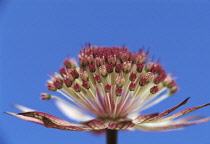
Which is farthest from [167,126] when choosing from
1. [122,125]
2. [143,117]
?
[122,125]

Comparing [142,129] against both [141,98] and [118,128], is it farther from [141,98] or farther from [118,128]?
[118,128]

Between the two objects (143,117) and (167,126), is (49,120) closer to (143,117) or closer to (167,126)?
(143,117)

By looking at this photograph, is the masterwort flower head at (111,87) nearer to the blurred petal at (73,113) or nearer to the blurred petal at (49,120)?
the blurred petal at (49,120)

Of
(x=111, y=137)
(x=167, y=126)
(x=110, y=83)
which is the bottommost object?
(x=111, y=137)

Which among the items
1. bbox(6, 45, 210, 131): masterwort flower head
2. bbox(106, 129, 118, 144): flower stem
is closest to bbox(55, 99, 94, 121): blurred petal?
bbox(6, 45, 210, 131): masterwort flower head

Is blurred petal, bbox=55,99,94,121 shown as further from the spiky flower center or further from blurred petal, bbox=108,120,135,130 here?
blurred petal, bbox=108,120,135,130

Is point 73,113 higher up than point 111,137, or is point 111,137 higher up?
point 73,113

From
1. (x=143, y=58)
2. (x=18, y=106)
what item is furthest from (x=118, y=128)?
(x=18, y=106)
